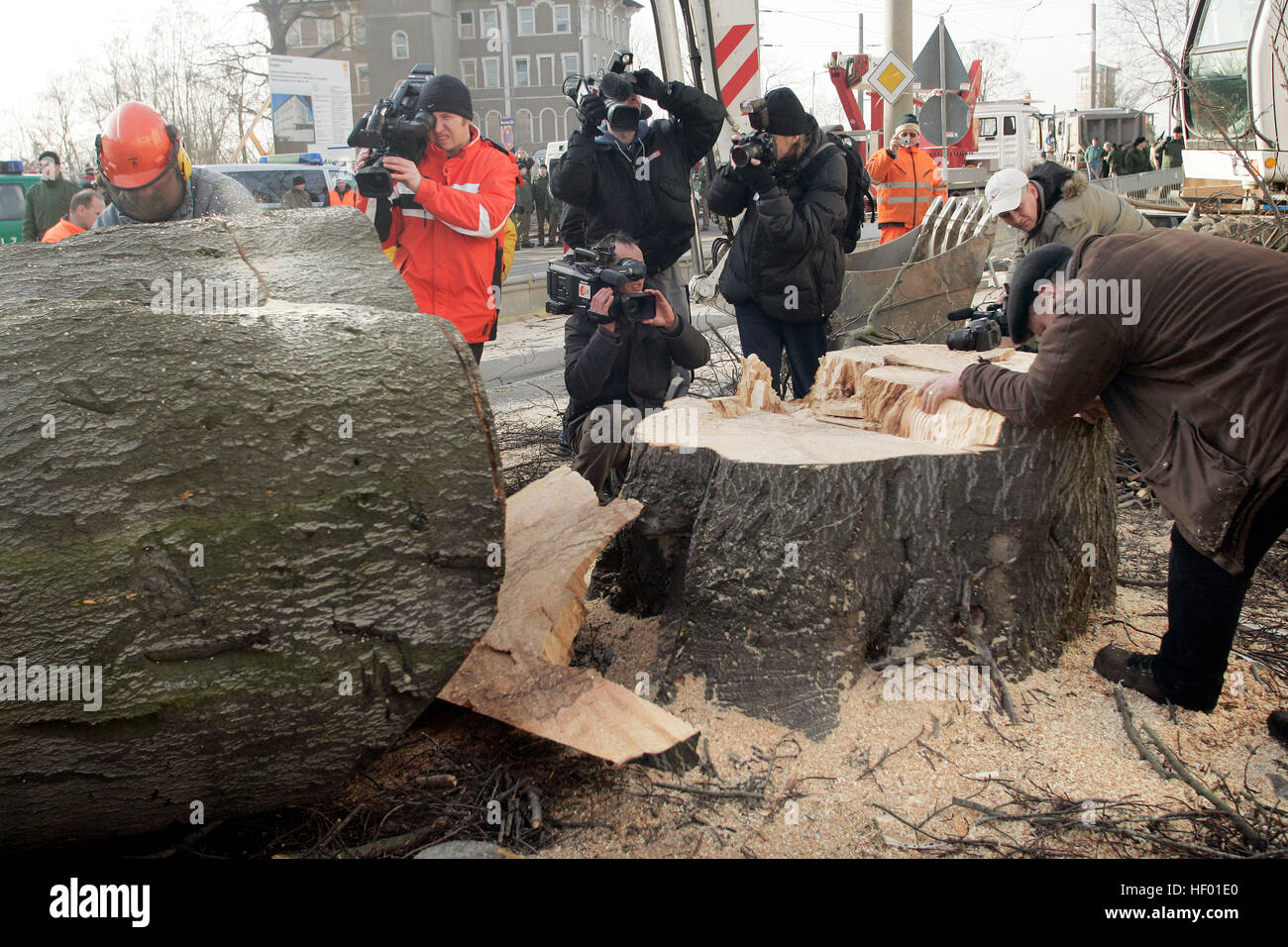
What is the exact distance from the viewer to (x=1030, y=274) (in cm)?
254

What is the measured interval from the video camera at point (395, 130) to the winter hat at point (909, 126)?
5.15m

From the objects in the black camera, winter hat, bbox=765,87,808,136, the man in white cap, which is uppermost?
winter hat, bbox=765,87,808,136

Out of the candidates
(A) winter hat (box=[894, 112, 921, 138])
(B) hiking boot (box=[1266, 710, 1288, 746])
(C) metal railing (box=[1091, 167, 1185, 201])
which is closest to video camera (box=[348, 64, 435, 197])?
(B) hiking boot (box=[1266, 710, 1288, 746])

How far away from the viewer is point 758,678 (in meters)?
2.58

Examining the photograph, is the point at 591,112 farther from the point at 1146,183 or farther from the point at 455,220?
the point at 1146,183

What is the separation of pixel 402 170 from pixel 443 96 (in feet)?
1.37

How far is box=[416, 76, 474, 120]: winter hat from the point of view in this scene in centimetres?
379

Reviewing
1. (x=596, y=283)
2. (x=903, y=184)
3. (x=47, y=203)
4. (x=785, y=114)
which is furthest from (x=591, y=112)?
(x=47, y=203)

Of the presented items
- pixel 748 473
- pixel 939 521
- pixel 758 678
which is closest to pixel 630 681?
pixel 758 678

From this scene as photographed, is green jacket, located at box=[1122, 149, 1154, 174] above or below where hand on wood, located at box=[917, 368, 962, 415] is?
above

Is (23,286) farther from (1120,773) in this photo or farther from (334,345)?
(1120,773)

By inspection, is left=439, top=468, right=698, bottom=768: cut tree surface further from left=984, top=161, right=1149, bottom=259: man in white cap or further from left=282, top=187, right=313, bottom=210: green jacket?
left=282, top=187, right=313, bottom=210: green jacket

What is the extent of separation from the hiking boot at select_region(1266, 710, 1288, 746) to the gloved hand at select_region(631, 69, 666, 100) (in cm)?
332
